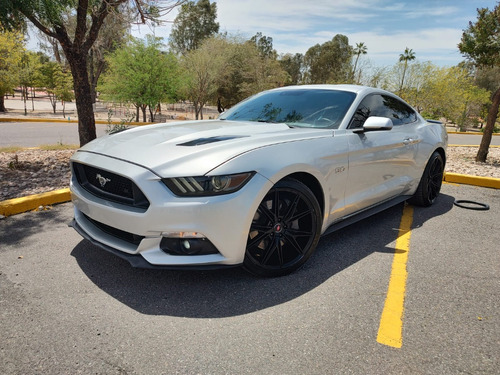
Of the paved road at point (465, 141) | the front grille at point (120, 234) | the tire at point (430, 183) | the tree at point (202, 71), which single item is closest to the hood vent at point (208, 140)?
the front grille at point (120, 234)

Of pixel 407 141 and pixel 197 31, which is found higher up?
pixel 197 31

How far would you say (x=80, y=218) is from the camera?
3.00 m

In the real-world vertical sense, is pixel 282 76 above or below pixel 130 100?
above

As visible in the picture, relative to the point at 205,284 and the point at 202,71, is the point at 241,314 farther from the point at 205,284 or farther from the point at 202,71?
the point at 202,71

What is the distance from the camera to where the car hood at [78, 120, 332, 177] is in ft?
8.01

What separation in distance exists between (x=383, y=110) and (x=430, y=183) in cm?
155

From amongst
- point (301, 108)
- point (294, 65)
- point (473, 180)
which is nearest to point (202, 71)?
point (473, 180)

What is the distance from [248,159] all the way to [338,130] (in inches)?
47.0

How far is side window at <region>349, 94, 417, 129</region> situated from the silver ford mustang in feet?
0.08

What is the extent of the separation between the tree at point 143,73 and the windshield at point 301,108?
59.8 feet

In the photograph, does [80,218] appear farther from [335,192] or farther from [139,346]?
[335,192]

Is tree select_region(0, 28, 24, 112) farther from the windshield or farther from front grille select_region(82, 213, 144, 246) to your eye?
front grille select_region(82, 213, 144, 246)

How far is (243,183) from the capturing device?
2475mm

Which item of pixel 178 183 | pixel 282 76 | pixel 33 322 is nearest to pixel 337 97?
pixel 178 183
